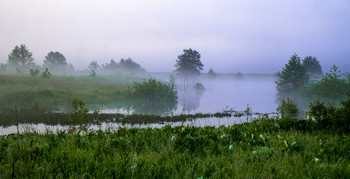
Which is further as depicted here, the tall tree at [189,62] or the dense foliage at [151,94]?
the tall tree at [189,62]

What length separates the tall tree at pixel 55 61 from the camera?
361 feet

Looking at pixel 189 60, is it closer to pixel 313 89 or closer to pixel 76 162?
pixel 313 89

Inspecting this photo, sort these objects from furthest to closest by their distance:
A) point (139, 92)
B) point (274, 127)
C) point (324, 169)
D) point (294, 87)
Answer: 1. point (294, 87)
2. point (139, 92)
3. point (274, 127)
4. point (324, 169)

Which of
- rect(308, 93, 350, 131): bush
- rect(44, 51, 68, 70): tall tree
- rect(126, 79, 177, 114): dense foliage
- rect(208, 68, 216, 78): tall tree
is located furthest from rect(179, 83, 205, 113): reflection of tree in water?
rect(44, 51, 68, 70): tall tree

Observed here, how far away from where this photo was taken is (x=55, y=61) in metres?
111

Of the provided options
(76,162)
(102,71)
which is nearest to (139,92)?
(76,162)

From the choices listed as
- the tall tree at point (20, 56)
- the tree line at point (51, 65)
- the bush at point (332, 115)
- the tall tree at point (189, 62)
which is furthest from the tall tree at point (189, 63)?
the bush at point (332, 115)

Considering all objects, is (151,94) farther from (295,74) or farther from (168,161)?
(168,161)

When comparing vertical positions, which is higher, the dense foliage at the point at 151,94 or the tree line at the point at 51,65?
the tree line at the point at 51,65

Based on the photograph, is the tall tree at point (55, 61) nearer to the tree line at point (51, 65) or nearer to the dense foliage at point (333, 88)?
the tree line at point (51, 65)

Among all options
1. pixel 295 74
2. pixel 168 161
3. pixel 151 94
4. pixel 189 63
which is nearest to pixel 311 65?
pixel 295 74

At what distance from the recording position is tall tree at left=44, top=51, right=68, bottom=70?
110000 millimetres

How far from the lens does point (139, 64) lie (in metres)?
155

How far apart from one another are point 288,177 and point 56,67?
395ft
